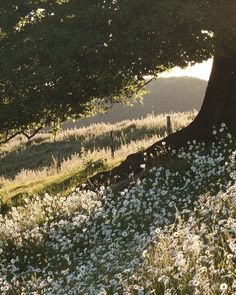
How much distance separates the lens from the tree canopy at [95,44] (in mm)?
14094

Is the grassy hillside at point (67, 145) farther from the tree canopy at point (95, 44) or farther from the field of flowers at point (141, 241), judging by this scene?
the field of flowers at point (141, 241)

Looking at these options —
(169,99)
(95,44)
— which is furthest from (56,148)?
(169,99)

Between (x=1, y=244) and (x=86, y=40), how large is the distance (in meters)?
5.44

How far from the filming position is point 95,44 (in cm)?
1448

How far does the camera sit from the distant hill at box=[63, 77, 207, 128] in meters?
145

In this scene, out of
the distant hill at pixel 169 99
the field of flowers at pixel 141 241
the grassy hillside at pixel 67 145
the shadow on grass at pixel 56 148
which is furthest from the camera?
the distant hill at pixel 169 99

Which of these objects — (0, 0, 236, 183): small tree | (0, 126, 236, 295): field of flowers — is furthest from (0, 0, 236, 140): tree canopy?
(0, 126, 236, 295): field of flowers

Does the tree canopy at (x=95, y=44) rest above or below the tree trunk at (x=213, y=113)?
above

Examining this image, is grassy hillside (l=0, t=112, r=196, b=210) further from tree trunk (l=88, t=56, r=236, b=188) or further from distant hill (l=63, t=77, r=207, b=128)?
distant hill (l=63, t=77, r=207, b=128)

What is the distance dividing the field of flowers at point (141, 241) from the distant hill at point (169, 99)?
4983 inches

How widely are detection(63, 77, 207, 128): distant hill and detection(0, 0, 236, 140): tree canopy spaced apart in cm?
12484

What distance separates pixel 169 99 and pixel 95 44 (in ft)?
475

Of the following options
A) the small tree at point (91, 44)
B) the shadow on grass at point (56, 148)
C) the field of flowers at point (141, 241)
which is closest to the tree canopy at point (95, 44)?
the small tree at point (91, 44)

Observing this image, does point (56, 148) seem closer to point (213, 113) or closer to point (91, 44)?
point (213, 113)
